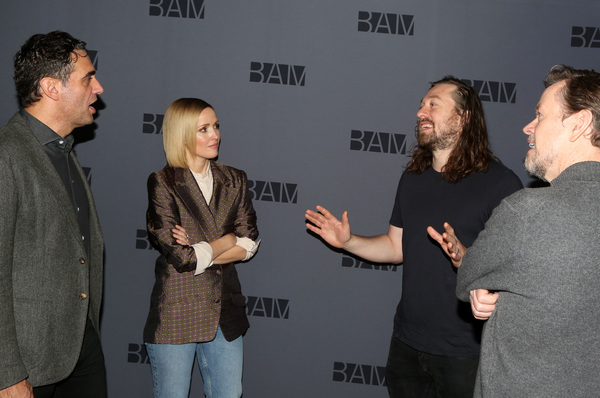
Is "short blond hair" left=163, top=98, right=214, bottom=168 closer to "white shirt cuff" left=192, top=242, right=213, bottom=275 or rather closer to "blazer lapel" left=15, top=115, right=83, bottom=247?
"white shirt cuff" left=192, top=242, right=213, bottom=275

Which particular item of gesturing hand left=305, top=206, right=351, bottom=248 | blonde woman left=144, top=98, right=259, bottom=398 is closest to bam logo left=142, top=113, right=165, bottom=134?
blonde woman left=144, top=98, right=259, bottom=398

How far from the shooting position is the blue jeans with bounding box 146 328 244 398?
2.61 meters

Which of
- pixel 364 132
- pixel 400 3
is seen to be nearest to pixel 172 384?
pixel 364 132

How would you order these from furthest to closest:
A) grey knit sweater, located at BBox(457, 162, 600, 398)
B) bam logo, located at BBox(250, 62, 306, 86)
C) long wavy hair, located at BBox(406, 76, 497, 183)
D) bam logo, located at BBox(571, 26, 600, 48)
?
bam logo, located at BBox(250, 62, 306, 86), bam logo, located at BBox(571, 26, 600, 48), long wavy hair, located at BBox(406, 76, 497, 183), grey knit sweater, located at BBox(457, 162, 600, 398)

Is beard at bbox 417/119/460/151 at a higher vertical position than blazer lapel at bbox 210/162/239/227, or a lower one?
higher

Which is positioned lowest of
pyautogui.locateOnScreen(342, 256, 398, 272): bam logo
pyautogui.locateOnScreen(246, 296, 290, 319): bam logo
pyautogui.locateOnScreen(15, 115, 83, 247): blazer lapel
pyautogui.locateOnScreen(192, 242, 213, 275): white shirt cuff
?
pyautogui.locateOnScreen(246, 296, 290, 319): bam logo

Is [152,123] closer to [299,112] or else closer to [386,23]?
[299,112]

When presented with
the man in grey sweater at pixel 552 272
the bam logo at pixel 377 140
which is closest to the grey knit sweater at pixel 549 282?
the man in grey sweater at pixel 552 272

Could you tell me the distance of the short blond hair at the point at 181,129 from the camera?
267 centimetres

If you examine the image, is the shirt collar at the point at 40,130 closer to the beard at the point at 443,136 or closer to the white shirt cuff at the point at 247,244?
the white shirt cuff at the point at 247,244

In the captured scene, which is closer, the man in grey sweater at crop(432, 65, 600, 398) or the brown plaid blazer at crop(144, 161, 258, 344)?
the man in grey sweater at crop(432, 65, 600, 398)

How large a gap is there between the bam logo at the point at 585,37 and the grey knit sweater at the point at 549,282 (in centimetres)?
183

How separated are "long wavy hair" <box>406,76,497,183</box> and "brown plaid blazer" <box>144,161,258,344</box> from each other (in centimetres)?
104

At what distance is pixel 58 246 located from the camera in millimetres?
1907
